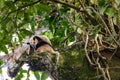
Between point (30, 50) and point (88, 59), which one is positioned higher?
point (30, 50)

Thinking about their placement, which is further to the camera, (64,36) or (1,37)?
(64,36)

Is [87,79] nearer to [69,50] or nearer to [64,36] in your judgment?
[69,50]

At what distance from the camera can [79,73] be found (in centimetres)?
136

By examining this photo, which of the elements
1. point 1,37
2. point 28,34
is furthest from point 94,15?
point 1,37

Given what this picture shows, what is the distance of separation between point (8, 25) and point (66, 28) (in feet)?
1.48

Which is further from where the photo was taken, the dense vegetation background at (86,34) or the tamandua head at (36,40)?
the tamandua head at (36,40)

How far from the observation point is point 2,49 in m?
1.49

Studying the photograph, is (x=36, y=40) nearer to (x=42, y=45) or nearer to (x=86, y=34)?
(x=42, y=45)

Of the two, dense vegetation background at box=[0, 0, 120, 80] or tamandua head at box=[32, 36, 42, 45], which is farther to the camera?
tamandua head at box=[32, 36, 42, 45]

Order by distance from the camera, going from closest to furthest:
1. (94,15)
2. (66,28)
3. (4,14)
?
1. (4,14)
2. (94,15)
3. (66,28)

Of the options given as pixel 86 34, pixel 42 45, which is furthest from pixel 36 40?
pixel 86 34

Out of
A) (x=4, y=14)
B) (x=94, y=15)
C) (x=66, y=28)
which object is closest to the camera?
(x=4, y=14)

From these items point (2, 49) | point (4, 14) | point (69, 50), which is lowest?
point (69, 50)

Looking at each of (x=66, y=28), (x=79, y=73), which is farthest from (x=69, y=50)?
(x=66, y=28)
